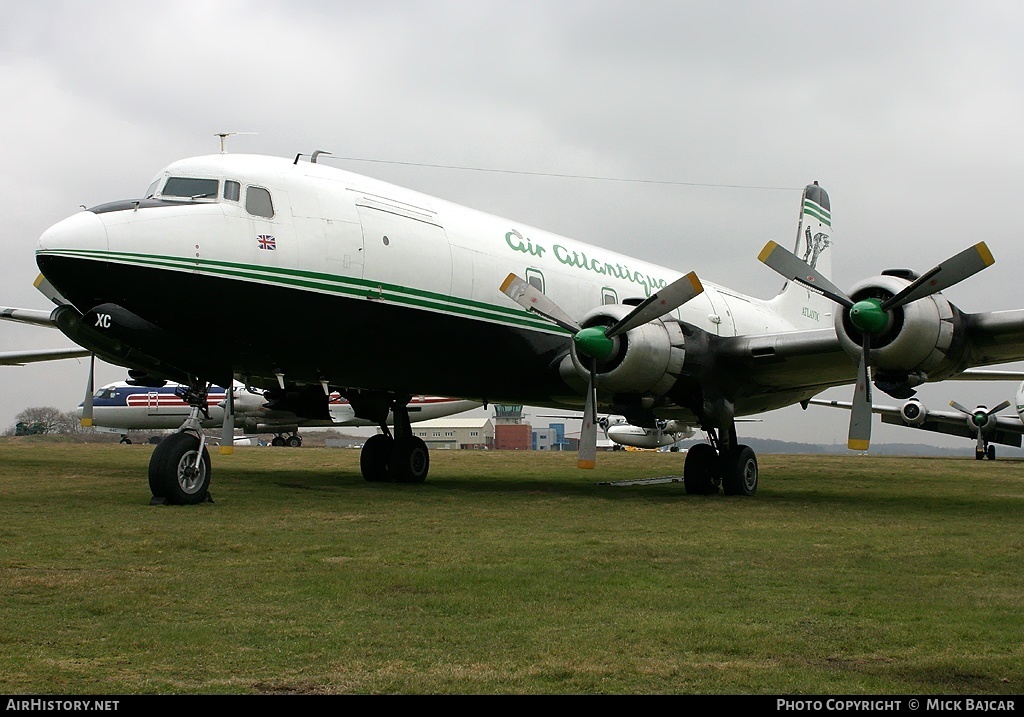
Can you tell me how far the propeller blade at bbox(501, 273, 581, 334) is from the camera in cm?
1427

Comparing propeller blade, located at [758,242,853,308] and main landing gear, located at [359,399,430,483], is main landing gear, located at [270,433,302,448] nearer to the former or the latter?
main landing gear, located at [359,399,430,483]

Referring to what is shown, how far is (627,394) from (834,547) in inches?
237

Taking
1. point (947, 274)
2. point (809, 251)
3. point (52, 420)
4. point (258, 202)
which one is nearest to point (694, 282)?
point (947, 274)

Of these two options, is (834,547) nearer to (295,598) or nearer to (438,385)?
(295,598)

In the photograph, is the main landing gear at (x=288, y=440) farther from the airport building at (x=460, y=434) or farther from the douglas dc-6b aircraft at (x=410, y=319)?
the airport building at (x=460, y=434)

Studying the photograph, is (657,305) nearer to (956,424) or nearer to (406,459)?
(406,459)

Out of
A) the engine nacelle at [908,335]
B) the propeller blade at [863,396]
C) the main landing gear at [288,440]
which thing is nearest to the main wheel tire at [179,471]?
the propeller blade at [863,396]

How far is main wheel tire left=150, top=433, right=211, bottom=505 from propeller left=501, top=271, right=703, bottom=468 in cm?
487

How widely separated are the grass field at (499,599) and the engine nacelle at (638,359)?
2412 mm

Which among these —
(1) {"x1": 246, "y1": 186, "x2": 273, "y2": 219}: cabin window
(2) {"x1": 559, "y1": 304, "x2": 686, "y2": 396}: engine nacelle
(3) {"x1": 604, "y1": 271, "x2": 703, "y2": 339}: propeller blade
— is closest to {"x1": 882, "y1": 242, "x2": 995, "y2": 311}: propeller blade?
(3) {"x1": 604, "y1": 271, "x2": 703, "y2": 339}: propeller blade

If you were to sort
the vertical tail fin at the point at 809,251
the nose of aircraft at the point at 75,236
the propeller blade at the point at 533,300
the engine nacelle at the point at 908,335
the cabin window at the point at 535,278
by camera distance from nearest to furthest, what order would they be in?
the nose of aircraft at the point at 75,236
the engine nacelle at the point at 908,335
the propeller blade at the point at 533,300
the cabin window at the point at 535,278
the vertical tail fin at the point at 809,251

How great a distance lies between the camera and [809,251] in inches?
895

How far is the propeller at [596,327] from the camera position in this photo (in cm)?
1398
